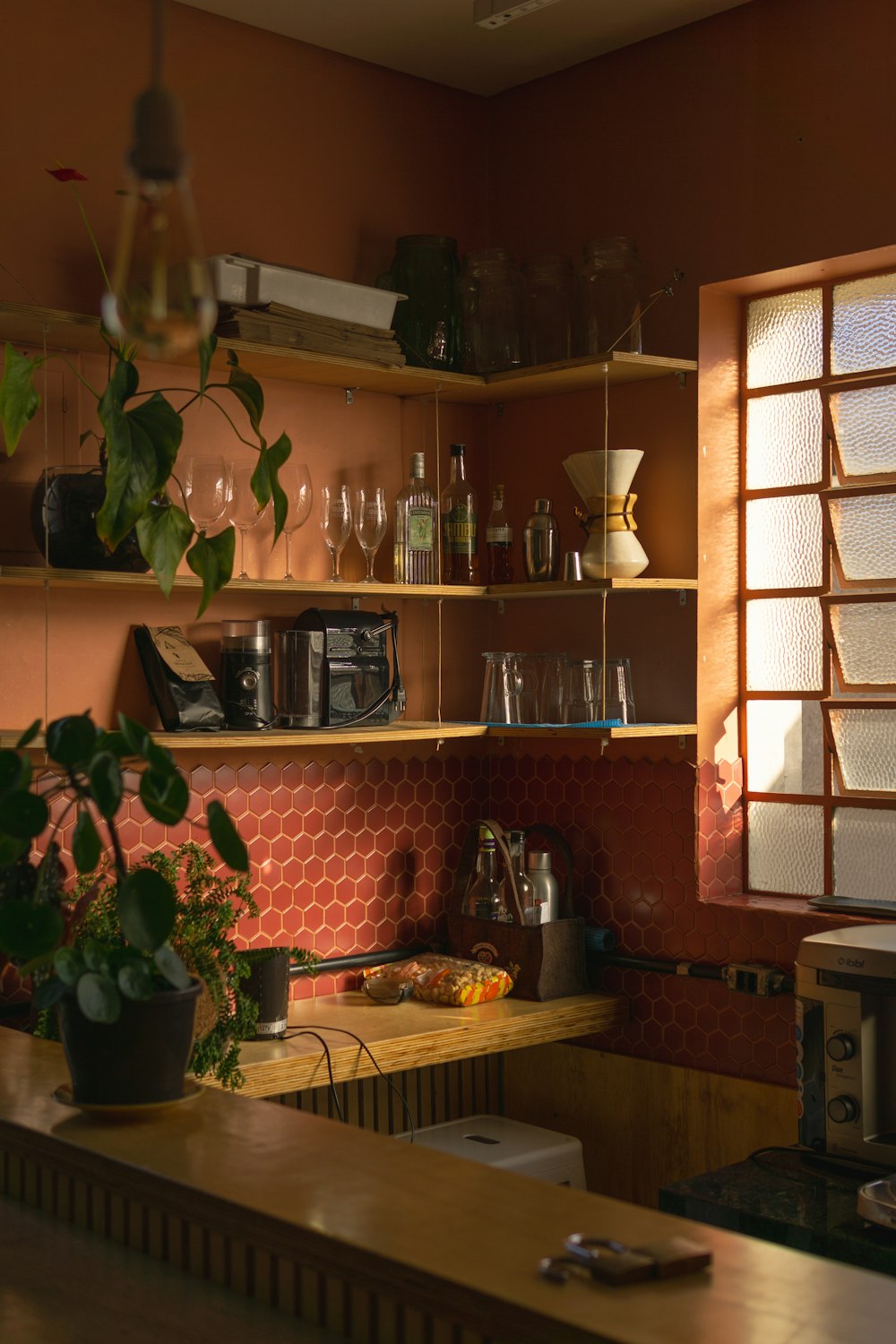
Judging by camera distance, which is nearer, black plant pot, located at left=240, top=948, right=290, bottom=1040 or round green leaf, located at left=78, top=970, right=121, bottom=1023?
round green leaf, located at left=78, top=970, right=121, bottom=1023

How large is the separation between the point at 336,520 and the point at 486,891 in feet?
3.21

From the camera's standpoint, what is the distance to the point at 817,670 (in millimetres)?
3381

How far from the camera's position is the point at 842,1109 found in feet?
8.57

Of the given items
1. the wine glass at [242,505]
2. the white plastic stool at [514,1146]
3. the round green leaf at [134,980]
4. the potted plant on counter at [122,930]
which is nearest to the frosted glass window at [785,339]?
the wine glass at [242,505]

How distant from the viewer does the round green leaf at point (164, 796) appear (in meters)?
1.72

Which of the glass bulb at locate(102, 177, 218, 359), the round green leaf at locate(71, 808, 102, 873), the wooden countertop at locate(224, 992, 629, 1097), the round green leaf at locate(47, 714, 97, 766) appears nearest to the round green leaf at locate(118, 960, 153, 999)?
the round green leaf at locate(71, 808, 102, 873)

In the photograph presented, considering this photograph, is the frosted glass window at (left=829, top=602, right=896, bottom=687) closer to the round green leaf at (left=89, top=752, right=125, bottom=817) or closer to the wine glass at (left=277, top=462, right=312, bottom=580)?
the wine glass at (left=277, top=462, right=312, bottom=580)

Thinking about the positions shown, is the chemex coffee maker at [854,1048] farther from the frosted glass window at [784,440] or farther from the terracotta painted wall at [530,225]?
the frosted glass window at [784,440]

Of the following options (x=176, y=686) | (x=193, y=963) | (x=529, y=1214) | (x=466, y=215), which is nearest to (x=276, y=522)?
(x=176, y=686)

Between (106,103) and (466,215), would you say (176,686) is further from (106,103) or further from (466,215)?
(466,215)

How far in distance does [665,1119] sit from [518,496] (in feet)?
5.20

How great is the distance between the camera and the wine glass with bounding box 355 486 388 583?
336 centimetres

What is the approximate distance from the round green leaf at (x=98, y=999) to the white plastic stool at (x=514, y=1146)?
1624 mm

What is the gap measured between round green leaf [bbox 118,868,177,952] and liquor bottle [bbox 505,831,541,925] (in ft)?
6.01
